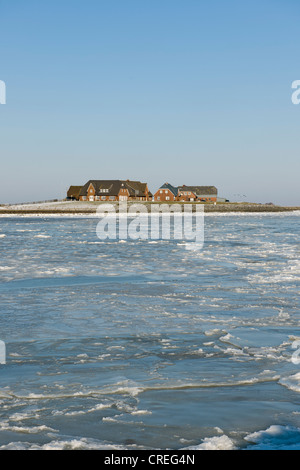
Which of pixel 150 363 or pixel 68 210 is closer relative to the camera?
pixel 150 363

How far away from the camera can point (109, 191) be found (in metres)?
123

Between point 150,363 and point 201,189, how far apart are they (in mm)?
147770

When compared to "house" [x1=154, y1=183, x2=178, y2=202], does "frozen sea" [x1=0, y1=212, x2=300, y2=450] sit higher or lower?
lower

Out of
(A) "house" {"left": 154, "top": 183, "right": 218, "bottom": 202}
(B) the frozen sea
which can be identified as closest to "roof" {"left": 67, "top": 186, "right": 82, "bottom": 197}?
(A) "house" {"left": 154, "top": 183, "right": 218, "bottom": 202}

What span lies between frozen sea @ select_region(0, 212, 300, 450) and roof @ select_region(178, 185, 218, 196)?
138309 mm

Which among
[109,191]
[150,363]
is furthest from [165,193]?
[150,363]

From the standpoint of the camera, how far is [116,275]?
44.5 ft

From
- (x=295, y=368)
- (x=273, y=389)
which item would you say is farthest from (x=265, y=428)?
(x=295, y=368)

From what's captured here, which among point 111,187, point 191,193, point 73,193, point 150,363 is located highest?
point 111,187

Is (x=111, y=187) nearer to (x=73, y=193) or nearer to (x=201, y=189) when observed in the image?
(x=73, y=193)

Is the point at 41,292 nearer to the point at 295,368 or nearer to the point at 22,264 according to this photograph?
the point at 22,264

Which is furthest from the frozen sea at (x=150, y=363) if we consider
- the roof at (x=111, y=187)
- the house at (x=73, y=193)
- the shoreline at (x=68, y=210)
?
the house at (x=73, y=193)

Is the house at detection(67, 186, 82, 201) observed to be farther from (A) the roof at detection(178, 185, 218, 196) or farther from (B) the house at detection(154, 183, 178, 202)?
(A) the roof at detection(178, 185, 218, 196)

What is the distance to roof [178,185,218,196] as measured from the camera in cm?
15009
